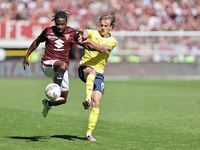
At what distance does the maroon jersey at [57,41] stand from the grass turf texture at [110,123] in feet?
4.61

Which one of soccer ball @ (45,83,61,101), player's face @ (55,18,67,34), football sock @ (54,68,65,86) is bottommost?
soccer ball @ (45,83,61,101)

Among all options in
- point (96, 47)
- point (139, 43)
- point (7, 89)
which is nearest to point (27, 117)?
point (96, 47)

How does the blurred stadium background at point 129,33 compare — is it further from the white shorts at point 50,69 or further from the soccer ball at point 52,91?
the soccer ball at point 52,91

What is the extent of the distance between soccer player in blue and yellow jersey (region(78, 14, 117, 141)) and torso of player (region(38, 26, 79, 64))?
0.35m

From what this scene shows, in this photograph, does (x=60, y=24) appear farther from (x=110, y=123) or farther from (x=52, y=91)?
(x=110, y=123)

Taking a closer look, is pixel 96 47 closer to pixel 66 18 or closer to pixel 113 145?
pixel 66 18

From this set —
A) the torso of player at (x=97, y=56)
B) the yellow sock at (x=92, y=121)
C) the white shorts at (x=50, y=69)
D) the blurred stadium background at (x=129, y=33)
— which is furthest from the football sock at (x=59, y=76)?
the blurred stadium background at (x=129, y=33)

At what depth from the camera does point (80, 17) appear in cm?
2836

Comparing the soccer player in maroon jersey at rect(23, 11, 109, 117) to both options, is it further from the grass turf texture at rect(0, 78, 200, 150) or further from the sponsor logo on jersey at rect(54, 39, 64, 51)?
the grass turf texture at rect(0, 78, 200, 150)

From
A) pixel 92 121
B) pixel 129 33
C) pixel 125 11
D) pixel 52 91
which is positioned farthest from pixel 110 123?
pixel 125 11

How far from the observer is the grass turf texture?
22.9 feet

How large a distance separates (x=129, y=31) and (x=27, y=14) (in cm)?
707

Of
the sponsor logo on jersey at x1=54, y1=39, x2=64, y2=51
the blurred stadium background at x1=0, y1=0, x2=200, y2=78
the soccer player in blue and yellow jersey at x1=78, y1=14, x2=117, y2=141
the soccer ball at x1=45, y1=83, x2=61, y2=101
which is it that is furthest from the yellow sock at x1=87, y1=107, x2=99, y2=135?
the blurred stadium background at x1=0, y1=0, x2=200, y2=78

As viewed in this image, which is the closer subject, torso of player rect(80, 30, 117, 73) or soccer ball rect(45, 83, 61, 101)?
soccer ball rect(45, 83, 61, 101)
